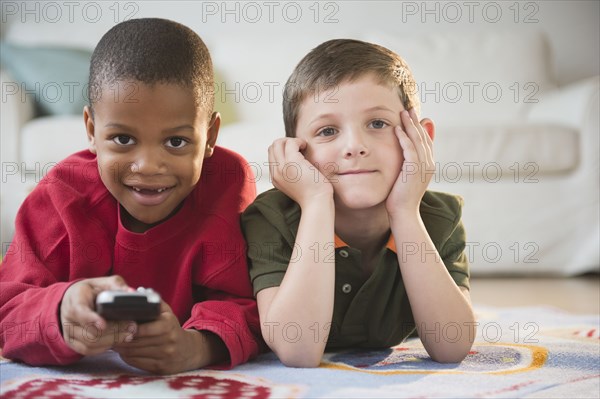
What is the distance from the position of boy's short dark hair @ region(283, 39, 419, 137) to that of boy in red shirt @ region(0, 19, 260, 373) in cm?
14

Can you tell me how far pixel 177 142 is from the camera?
1.12 metres

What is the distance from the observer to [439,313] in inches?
43.7

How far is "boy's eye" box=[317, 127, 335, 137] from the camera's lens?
117cm

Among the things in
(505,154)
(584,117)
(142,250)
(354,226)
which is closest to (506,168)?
(505,154)

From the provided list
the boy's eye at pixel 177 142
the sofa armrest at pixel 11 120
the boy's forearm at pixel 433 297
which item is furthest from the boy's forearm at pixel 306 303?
the sofa armrest at pixel 11 120

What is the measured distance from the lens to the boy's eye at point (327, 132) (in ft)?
3.84

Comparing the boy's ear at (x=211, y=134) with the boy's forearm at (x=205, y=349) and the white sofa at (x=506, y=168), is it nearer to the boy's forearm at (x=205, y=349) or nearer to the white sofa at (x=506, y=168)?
the boy's forearm at (x=205, y=349)

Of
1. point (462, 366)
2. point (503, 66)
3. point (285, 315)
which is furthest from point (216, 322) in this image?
point (503, 66)

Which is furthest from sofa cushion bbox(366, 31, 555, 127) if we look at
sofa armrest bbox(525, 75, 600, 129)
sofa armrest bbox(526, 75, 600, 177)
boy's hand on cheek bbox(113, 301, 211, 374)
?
boy's hand on cheek bbox(113, 301, 211, 374)

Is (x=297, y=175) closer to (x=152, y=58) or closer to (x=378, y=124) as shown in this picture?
(x=378, y=124)

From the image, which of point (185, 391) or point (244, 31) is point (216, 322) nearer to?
point (185, 391)

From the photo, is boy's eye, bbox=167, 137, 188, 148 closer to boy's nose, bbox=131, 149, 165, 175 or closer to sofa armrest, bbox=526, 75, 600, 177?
boy's nose, bbox=131, 149, 165, 175

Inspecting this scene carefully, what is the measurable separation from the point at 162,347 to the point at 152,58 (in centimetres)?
42

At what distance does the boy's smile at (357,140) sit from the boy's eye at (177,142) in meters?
0.20
